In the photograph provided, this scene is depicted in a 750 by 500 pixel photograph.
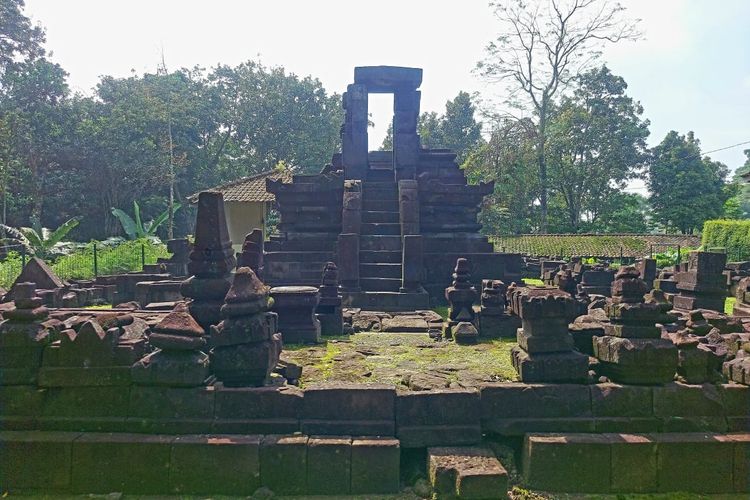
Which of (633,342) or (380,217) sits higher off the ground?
(380,217)

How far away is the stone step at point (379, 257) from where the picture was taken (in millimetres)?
11518

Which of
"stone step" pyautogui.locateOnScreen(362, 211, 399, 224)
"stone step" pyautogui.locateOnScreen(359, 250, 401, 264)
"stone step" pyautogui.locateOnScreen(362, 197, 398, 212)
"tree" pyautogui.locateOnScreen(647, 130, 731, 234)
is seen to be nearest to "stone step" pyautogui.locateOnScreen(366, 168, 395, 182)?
"stone step" pyautogui.locateOnScreen(362, 197, 398, 212)

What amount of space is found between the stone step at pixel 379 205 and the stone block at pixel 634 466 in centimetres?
959

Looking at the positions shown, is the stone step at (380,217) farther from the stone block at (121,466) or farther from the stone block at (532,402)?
the stone block at (121,466)

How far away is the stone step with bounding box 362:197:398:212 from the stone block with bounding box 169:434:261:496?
31.3ft

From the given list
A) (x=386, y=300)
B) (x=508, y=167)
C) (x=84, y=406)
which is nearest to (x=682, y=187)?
(x=508, y=167)

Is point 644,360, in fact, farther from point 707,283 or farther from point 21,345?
point 707,283

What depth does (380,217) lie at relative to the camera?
12.9 meters

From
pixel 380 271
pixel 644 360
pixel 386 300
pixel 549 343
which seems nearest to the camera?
pixel 644 360

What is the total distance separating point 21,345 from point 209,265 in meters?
1.75

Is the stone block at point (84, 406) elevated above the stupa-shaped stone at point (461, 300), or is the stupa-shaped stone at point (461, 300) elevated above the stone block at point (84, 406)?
the stupa-shaped stone at point (461, 300)

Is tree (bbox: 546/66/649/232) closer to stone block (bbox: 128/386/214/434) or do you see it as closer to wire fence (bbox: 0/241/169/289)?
wire fence (bbox: 0/241/169/289)

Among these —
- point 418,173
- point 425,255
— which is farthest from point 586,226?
point 425,255

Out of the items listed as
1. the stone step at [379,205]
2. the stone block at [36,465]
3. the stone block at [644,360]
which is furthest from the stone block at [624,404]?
the stone step at [379,205]
